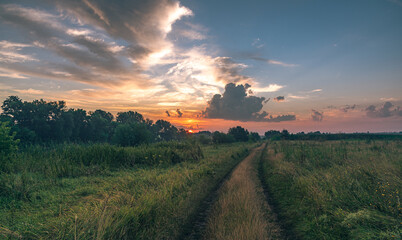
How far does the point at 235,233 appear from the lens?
6152mm

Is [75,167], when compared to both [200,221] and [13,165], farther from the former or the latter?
[200,221]

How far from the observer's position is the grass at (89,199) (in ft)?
15.7

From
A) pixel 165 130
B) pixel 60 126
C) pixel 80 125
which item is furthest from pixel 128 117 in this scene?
pixel 60 126

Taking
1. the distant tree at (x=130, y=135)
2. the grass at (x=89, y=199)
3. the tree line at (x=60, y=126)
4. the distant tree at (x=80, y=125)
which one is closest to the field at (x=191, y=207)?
the grass at (x=89, y=199)

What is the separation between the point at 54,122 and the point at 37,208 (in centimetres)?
7238

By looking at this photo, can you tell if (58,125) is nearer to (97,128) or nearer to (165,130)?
(97,128)

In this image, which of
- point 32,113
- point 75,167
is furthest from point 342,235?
point 32,113

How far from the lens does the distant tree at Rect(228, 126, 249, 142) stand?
12612 cm

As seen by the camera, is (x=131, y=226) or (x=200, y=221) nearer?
(x=131, y=226)

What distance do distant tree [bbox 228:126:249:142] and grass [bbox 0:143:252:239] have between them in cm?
11358

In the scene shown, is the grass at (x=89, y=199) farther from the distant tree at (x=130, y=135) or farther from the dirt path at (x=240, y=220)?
the distant tree at (x=130, y=135)

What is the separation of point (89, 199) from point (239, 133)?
406ft

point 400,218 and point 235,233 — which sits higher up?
point 400,218

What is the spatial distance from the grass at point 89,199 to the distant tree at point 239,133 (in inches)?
4472
